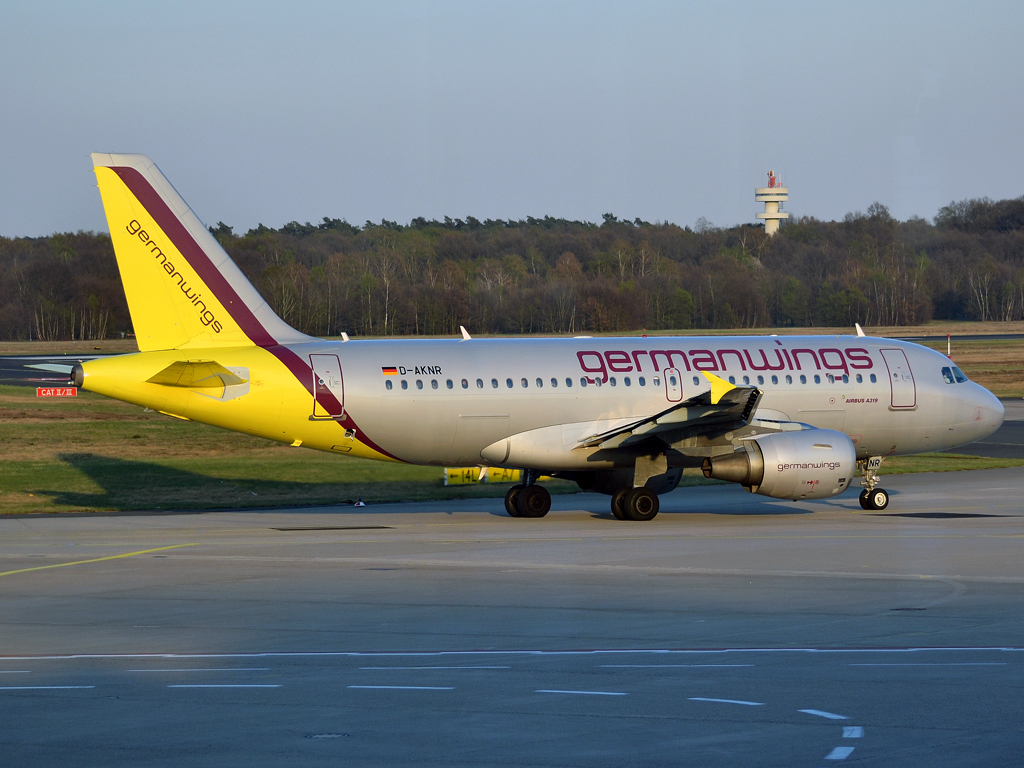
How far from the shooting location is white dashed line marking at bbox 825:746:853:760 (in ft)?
29.1

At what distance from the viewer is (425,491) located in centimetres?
3173

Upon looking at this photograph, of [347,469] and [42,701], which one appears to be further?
[347,469]

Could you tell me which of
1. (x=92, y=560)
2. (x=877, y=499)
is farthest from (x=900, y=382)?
(x=92, y=560)

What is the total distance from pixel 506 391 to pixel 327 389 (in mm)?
3775

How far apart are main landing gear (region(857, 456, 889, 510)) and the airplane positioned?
31mm

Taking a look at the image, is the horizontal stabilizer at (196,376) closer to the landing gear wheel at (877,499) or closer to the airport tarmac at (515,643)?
the airport tarmac at (515,643)

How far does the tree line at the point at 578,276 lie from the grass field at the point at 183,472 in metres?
42.1

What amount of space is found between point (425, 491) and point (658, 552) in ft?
38.2

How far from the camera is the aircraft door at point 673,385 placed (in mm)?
26891

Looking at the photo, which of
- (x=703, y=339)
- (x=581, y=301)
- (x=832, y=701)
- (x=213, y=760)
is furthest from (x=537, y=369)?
(x=581, y=301)

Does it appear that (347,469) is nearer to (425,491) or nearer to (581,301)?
(425,491)

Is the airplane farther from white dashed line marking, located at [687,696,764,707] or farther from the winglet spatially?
white dashed line marking, located at [687,696,764,707]

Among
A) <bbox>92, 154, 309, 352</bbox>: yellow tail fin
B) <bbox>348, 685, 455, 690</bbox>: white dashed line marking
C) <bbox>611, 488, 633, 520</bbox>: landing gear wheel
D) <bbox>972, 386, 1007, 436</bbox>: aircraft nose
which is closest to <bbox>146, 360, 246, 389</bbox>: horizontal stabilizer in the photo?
<bbox>92, 154, 309, 352</bbox>: yellow tail fin

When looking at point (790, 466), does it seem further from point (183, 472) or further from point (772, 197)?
point (772, 197)
